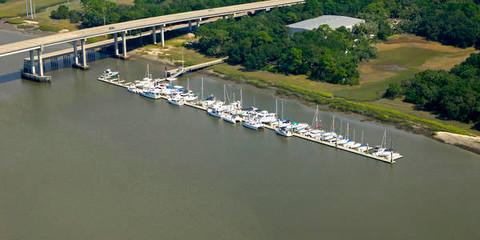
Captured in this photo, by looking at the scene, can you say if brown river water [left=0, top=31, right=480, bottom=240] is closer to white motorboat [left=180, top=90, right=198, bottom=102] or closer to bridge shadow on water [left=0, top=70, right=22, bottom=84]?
white motorboat [left=180, top=90, right=198, bottom=102]

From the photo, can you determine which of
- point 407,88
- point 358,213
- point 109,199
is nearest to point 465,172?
point 358,213

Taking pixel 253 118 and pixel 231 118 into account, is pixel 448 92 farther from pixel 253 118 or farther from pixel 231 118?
pixel 231 118

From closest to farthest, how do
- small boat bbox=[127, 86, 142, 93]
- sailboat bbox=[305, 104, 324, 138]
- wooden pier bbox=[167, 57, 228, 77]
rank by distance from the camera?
1. sailboat bbox=[305, 104, 324, 138]
2. small boat bbox=[127, 86, 142, 93]
3. wooden pier bbox=[167, 57, 228, 77]

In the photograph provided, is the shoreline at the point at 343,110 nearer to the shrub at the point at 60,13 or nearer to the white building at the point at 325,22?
the white building at the point at 325,22

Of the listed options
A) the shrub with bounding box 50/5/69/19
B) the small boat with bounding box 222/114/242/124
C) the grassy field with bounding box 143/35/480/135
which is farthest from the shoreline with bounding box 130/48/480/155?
the shrub with bounding box 50/5/69/19

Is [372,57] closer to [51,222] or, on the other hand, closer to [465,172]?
[465,172]

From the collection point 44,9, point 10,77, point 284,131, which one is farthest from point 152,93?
point 44,9
